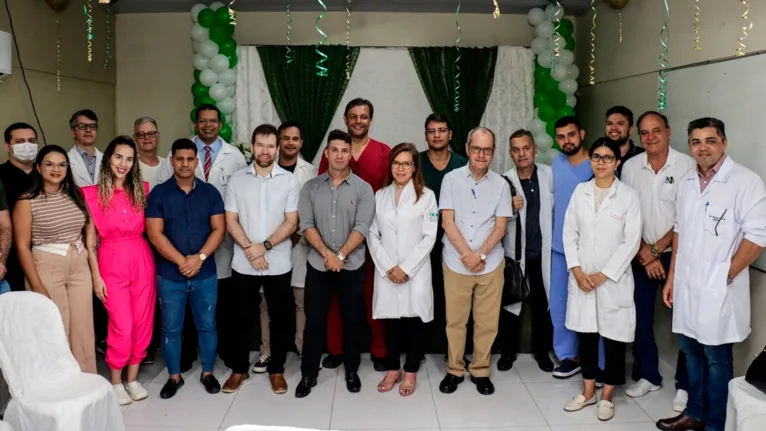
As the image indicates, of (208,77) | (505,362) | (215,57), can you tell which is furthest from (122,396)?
(215,57)

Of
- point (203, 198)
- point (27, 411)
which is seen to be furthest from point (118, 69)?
point (27, 411)

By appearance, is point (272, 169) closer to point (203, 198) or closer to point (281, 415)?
point (203, 198)

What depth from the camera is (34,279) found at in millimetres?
3316

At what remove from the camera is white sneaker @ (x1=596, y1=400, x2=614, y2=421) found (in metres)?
3.51

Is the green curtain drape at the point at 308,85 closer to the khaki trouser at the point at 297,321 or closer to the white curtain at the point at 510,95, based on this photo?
the white curtain at the point at 510,95

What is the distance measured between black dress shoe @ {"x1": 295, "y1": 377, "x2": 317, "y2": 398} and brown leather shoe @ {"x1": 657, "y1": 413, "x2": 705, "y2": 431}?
2007mm

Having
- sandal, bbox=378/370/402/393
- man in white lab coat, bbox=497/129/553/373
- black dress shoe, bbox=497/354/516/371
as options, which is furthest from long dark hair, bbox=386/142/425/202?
black dress shoe, bbox=497/354/516/371

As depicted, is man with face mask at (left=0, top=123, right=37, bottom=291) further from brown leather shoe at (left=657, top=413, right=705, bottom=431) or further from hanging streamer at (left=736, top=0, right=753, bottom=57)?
hanging streamer at (left=736, top=0, right=753, bottom=57)

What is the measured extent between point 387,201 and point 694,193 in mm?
1674

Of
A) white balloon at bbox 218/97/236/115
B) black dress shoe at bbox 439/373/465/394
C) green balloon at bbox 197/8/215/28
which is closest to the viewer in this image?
black dress shoe at bbox 439/373/465/394

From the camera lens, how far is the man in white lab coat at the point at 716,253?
3.04m

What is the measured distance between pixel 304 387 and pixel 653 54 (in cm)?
358

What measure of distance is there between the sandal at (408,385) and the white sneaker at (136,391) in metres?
1.54

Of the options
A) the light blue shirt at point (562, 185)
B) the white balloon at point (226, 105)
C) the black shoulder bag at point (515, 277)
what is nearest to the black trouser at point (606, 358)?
the black shoulder bag at point (515, 277)
